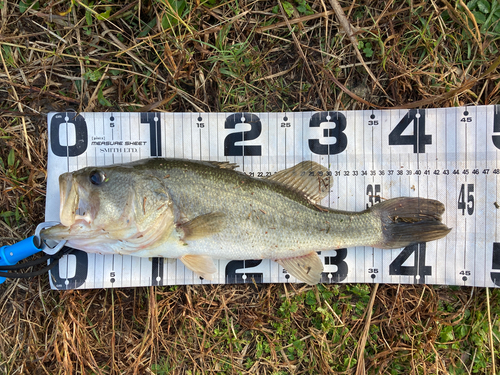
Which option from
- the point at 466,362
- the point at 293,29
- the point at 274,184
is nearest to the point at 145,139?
the point at 274,184

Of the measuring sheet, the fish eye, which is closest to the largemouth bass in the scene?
the fish eye

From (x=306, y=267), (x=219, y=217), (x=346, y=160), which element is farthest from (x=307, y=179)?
(x=219, y=217)

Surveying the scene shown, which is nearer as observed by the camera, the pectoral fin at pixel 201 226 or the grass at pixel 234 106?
the pectoral fin at pixel 201 226

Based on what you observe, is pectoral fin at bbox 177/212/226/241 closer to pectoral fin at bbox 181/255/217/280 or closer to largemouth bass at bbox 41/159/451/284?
largemouth bass at bbox 41/159/451/284

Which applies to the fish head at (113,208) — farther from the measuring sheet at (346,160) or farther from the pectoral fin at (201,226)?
the measuring sheet at (346,160)

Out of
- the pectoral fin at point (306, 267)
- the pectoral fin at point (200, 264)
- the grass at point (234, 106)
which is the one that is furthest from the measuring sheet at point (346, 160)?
the pectoral fin at point (200, 264)

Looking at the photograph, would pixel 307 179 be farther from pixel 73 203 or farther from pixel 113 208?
pixel 73 203

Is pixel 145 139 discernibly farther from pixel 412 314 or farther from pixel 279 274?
pixel 412 314
